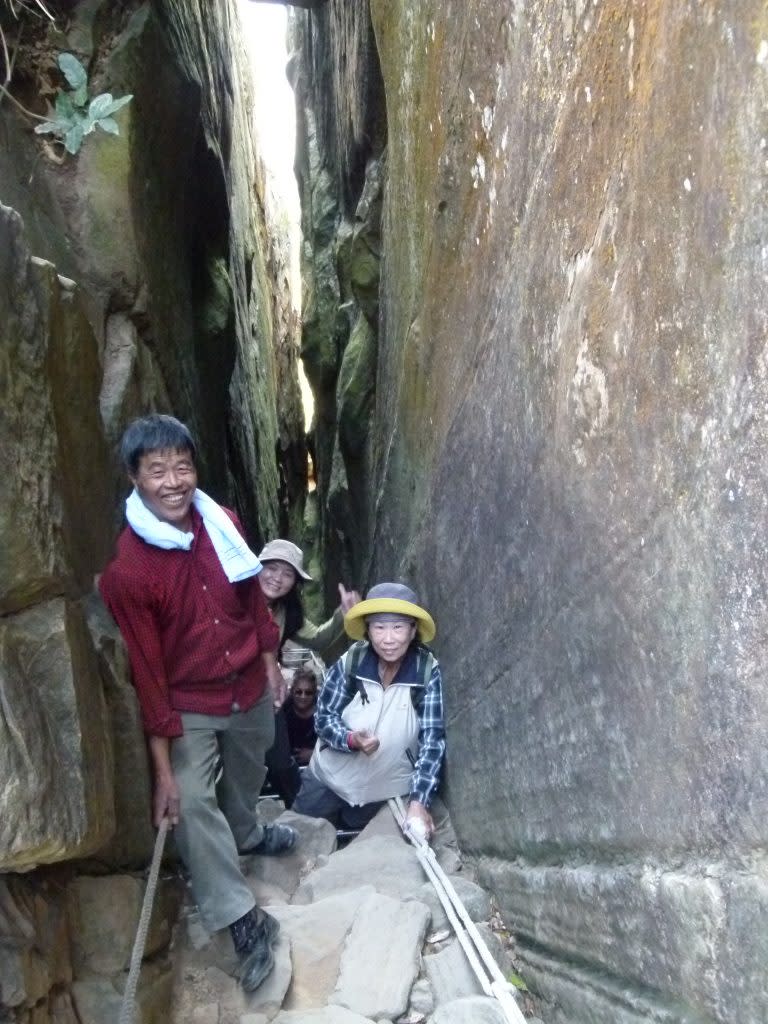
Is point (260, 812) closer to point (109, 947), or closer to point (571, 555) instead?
point (109, 947)

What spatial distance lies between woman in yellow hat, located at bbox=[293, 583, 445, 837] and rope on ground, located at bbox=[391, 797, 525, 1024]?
192 millimetres

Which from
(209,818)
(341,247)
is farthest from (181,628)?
(341,247)

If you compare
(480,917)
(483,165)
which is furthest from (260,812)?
(483,165)

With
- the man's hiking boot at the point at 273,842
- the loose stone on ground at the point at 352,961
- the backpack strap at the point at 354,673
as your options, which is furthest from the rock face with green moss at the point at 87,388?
the backpack strap at the point at 354,673

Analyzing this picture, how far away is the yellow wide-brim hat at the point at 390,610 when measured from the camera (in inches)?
184

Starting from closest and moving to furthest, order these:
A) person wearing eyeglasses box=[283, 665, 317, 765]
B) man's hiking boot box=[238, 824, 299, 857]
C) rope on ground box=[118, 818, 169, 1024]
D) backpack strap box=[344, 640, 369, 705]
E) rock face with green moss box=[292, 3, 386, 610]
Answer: rope on ground box=[118, 818, 169, 1024]
man's hiking boot box=[238, 824, 299, 857]
backpack strap box=[344, 640, 369, 705]
person wearing eyeglasses box=[283, 665, 317, 765]
rock face with green moss box=[292, 3, 386, 610]

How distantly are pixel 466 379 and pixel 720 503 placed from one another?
249cm

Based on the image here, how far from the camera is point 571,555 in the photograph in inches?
107

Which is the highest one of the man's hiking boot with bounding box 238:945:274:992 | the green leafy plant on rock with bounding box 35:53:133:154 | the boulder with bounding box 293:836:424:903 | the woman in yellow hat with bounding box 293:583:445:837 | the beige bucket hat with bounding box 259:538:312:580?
the green leafy plant on rock with bounding box 35:53:133:154

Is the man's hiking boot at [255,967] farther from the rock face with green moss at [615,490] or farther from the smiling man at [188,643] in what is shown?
the rock face with green moss at [615,490]

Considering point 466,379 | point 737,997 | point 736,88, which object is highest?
point 736,88

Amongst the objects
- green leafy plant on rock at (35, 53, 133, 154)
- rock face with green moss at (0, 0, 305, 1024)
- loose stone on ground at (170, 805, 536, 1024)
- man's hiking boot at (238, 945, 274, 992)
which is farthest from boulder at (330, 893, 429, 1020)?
green leafy plant on rock at (35, 53, 133, 154)

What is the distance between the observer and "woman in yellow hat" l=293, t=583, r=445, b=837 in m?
4.69

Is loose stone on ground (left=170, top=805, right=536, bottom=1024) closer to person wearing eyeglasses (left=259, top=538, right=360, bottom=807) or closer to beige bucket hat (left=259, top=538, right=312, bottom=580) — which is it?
person wearing eyeglasses (left=259, top=538, right=360, bottom=807)
